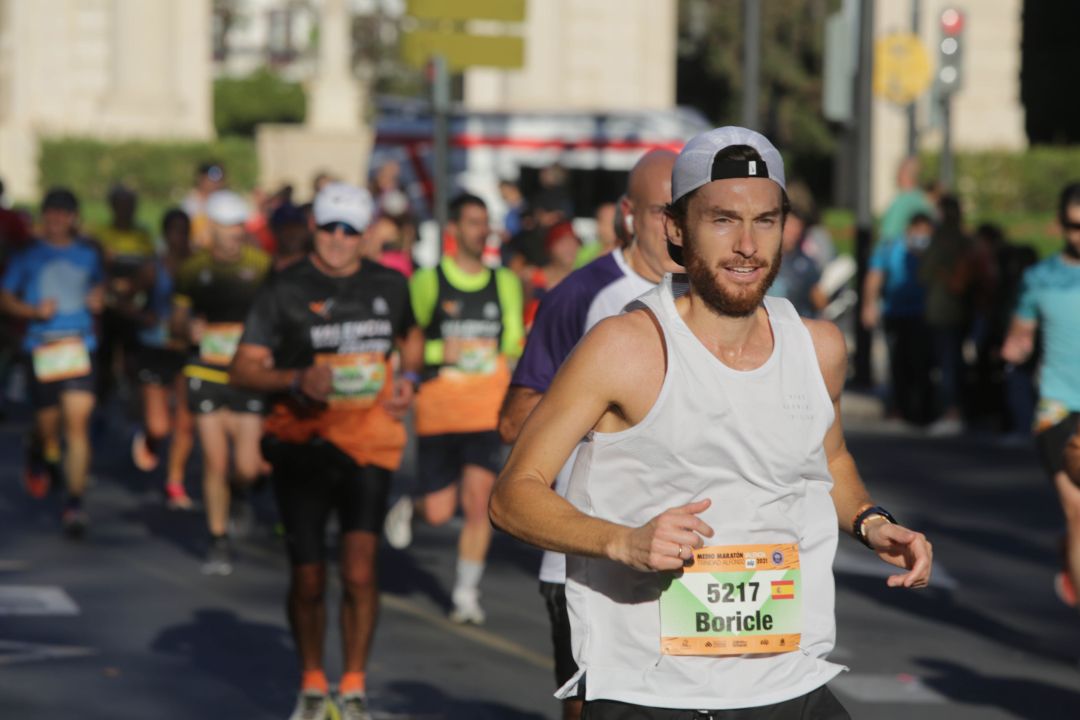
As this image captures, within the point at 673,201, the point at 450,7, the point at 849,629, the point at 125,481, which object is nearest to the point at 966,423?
the point at 450,7

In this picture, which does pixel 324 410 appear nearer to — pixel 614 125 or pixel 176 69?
pixel 614 125

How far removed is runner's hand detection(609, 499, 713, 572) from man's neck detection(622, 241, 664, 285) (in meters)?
2.27

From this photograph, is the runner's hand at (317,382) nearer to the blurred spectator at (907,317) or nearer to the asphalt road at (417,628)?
the asphalt road at (417,628)

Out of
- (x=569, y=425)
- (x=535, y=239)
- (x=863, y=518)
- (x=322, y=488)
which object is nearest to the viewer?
(x=569, y=425)

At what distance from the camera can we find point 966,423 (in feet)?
58.8

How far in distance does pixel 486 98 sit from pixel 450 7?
75.1 ft

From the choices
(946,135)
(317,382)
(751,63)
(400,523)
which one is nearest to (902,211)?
(946,135)

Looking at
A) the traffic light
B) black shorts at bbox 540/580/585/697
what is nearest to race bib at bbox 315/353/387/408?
black shorts at bbox 540/580/585/697

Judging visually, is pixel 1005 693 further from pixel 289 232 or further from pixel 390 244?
pixel 390 244

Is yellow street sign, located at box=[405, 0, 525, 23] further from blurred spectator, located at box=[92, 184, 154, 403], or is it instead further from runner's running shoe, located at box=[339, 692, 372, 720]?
runner's running shoe, located at box=[339, 692, 372, 720]

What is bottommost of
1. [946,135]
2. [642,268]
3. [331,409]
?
[331,409]

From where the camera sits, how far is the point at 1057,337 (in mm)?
8898

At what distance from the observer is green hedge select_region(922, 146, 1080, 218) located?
3844 cm

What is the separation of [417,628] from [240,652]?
90 cm
